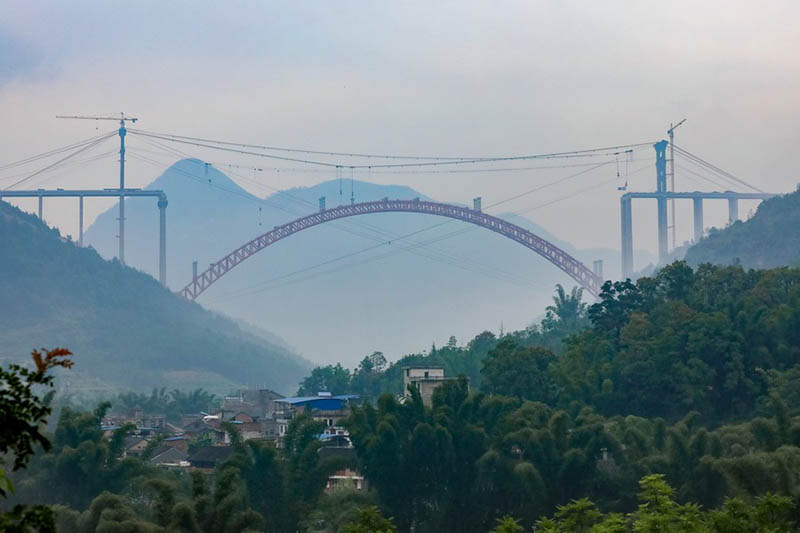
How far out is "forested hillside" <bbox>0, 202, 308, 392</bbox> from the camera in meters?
77.4

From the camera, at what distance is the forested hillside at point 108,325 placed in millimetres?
77375

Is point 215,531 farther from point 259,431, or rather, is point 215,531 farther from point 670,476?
point 259,431

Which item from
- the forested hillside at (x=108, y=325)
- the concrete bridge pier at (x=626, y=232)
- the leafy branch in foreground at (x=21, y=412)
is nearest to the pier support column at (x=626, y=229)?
the concrete bridge pier at (x=626, y=232)

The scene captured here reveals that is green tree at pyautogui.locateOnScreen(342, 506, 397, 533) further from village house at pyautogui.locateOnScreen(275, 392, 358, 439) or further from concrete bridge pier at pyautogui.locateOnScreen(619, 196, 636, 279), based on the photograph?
concrete bridge pier at pyautogui.locateOnScreen(619, 196, 636, 279)

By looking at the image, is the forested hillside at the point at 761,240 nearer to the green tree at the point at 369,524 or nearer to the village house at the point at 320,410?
the village house at the point at 320,410

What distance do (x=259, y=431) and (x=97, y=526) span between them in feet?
61.3

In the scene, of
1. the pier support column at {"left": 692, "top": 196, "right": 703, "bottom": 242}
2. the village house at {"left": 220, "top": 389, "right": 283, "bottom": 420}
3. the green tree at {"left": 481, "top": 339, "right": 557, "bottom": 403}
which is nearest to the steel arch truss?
the village house at {"left": 220, "top": 389, "right": 283, "bottom": 420}

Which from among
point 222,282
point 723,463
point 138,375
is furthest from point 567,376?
point 222,282

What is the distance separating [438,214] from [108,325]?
76.8 feet

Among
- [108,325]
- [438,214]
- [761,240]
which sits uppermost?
[438,214]

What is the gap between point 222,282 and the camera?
183875 millimetres

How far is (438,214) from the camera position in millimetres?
72250

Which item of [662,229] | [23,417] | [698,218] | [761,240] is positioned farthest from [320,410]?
[698,218]

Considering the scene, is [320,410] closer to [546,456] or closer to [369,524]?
[546,456]
